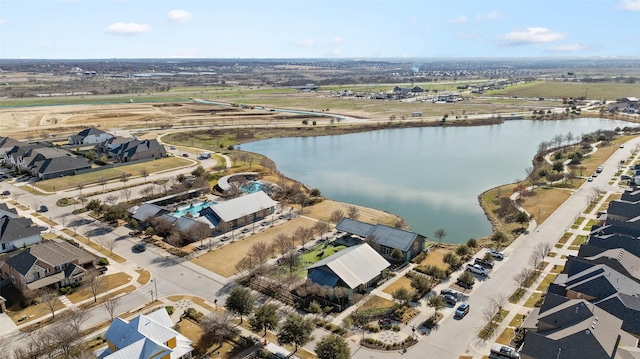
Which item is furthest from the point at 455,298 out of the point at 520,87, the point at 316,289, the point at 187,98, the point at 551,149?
the point at 520,87

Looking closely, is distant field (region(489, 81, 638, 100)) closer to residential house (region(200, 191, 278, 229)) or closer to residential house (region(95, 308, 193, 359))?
residential house (region(200, 191, 278, 229))

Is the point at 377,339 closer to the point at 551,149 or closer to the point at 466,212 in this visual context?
the point at 466,212

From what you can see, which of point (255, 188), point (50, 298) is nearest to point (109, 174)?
point (255, 188)

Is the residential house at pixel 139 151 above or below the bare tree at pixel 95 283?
above

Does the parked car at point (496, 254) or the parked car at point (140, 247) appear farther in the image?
the parked car at point (140, 247)

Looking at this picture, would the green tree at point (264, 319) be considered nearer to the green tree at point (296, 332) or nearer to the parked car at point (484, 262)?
the green tree at point (296, 332)

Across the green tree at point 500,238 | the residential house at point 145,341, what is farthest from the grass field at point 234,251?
the green tree at point 500,238
